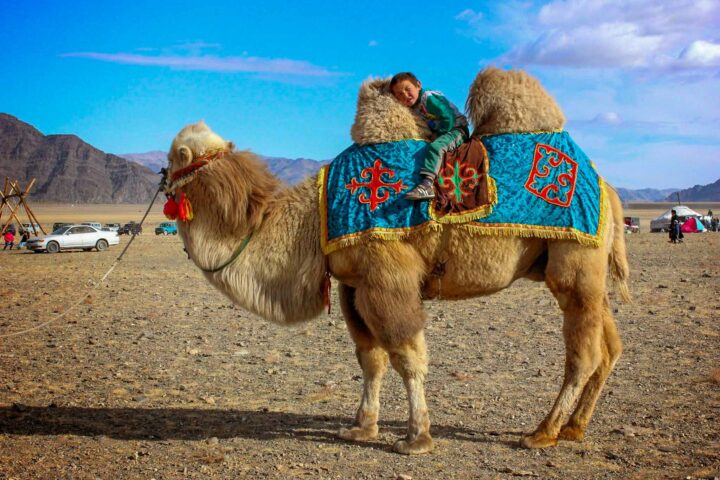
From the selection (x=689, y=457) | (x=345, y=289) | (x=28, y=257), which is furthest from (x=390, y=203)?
(x=28, y=257)

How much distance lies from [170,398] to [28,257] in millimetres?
23811

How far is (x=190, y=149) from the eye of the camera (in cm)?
588

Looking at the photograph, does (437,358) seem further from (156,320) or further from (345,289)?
(156,320)

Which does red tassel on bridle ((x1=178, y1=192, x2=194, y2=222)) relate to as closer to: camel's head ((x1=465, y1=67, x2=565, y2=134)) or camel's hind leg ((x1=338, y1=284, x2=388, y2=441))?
camel's hind leg ((x1=338, y1=284, x2=388, y2=441))

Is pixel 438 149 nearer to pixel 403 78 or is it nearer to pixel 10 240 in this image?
pixel 403 78

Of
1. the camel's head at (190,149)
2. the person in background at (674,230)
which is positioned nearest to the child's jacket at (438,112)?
the camel's head at (190,149)

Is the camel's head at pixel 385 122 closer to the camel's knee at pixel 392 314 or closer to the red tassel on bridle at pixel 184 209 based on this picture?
the camel's knee at pixel 392 314

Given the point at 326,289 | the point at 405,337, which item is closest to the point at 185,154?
the point at 326,289

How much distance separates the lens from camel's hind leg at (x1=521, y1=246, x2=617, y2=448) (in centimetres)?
557

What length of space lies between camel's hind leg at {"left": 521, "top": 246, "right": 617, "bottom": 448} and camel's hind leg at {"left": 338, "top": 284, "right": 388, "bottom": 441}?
1.25 meters

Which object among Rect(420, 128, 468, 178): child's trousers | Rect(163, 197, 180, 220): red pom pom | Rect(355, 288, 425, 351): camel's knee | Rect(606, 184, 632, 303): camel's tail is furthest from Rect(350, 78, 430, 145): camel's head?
Rect(606, 184, 632, 303): camel's tail

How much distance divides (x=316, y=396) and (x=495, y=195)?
2959 mm

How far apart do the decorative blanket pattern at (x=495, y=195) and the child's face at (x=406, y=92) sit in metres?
0.36

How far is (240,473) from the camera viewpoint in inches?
201
